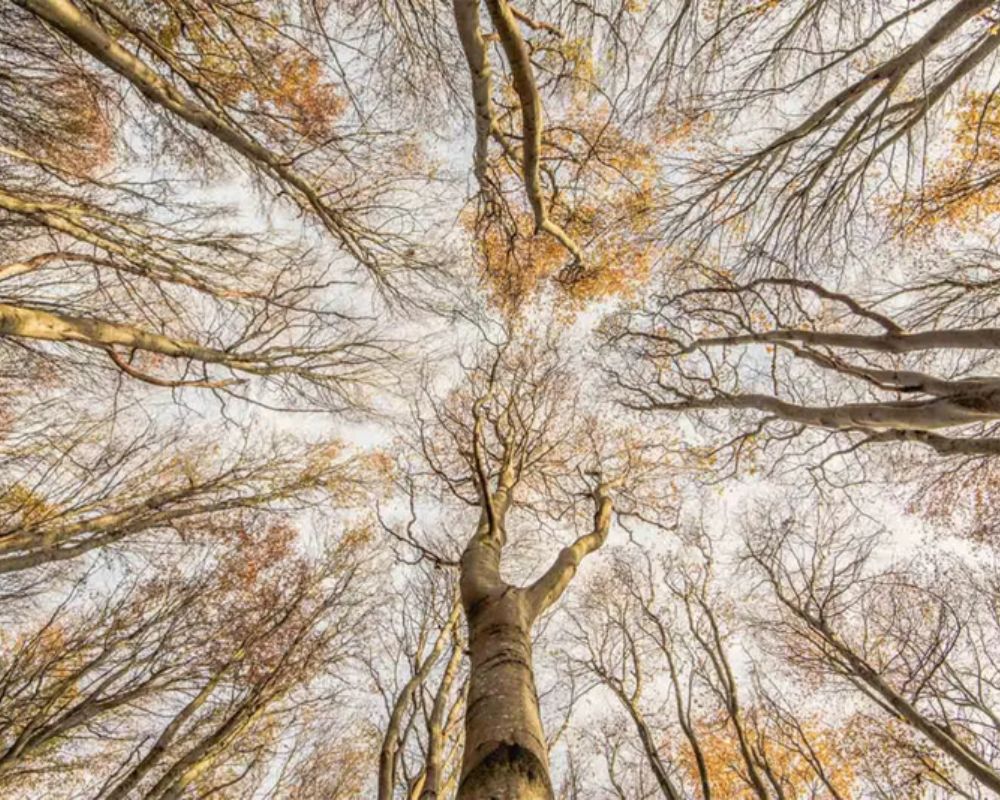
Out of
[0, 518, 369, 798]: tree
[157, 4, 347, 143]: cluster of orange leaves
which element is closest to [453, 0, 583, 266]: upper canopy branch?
[157, 4, 347, 143]: cluster of orange leaves

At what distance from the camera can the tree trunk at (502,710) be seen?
182cm

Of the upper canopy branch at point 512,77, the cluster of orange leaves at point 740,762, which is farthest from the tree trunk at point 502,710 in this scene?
the cluster of orange leaves at point 740,762

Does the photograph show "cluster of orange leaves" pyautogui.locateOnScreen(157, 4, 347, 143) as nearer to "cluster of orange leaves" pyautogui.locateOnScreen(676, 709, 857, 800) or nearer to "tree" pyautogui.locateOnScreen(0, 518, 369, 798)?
"tree" pyautogui.locateOnScreen(0, 518, 369, 798)

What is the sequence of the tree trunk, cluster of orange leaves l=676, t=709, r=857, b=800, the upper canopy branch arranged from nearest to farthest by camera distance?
the tree trunk → the upper canopy branch → cluster of orange leaves l=676, t=709, r=857, b=800

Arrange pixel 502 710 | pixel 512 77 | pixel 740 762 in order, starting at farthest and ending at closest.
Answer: pixel 740 762 → pixel 512 77 → pixel 502 710

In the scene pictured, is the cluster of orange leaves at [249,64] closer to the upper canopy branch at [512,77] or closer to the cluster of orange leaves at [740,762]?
the upper canopy branch at [512,77]

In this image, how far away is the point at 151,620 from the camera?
595 cm

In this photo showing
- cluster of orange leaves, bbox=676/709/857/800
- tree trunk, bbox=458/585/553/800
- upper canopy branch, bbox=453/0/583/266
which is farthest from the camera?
cluster of orange leaves, bbox=676/709/857/800

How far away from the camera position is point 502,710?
6.98 ft

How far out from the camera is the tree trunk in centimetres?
182

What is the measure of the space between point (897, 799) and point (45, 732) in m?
11.4

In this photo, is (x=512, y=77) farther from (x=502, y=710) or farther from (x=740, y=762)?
(x=740, y=762)

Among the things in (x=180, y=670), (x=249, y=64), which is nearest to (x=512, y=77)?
(x=249, y=64)

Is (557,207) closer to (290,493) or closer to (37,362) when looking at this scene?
(290,493)
